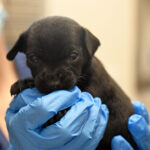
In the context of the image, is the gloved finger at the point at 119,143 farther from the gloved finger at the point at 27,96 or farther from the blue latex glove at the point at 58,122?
the gloved finger at the point at 27,96

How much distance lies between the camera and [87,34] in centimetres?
141

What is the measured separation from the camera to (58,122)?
128cm

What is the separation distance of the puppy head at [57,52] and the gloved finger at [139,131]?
397 millimetres

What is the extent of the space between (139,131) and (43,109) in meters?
0.58

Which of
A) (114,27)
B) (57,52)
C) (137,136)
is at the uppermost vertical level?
(57,52)

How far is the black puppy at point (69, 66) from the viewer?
48.3 inches

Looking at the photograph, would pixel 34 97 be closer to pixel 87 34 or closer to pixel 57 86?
pixel 57 86

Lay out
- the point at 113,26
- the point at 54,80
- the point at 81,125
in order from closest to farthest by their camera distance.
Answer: the point at 54,80, the point at 81,125, the point at 113,26

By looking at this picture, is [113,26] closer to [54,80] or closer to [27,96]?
[27,96]

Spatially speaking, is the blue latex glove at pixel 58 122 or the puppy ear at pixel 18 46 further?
the puppy ear at pixel 18 46

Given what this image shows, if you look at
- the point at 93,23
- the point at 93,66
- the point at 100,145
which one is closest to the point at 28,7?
the point at 93,23

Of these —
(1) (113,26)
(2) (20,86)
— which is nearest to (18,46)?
(2) (20,86)

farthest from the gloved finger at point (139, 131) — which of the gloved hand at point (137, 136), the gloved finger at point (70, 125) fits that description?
the gloved finger at point (70, 125)

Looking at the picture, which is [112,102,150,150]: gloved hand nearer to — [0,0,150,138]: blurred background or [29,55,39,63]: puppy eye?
[29,55,39,63]: puppy eye
